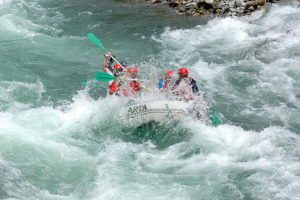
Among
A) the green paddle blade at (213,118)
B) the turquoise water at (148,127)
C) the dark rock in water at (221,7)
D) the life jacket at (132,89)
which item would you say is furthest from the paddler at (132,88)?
the dark rock in water at (221,7)

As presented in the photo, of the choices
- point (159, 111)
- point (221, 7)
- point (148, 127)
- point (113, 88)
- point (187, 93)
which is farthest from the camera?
point (221, 7)

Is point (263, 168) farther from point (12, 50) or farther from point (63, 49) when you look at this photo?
point (12, 50)

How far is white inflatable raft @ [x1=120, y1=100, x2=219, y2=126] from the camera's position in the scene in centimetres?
802

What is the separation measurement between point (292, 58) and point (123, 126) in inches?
237

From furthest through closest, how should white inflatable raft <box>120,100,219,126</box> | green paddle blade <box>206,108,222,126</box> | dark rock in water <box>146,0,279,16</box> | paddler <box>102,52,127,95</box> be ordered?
1. dark rock in water <box>146,0,279,16</box>
2. paddler <box>102,52,127,95</box>
3. green paddle blade <box>206,108,222,126</box>
4. white inflatable raft <box>120,100,219,126</box>

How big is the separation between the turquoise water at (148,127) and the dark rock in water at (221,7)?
444 millimetres

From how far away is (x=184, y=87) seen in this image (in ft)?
27.5

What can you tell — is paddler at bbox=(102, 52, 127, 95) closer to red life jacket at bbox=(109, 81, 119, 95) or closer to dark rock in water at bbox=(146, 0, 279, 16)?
red life jacket at bbox=(109, 81, 119, 95)

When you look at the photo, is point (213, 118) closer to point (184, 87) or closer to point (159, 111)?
point (184, 87)

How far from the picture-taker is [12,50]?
12.3 m

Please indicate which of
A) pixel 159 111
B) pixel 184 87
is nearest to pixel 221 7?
pixel 184 87

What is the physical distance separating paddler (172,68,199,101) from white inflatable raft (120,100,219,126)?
0.24 m

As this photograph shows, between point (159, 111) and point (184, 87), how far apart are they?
874 mm

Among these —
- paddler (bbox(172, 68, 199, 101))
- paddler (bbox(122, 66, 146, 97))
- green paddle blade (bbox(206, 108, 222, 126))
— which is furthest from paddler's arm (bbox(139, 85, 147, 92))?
green paddle blade (bbox(206, 108, 222, 126))
